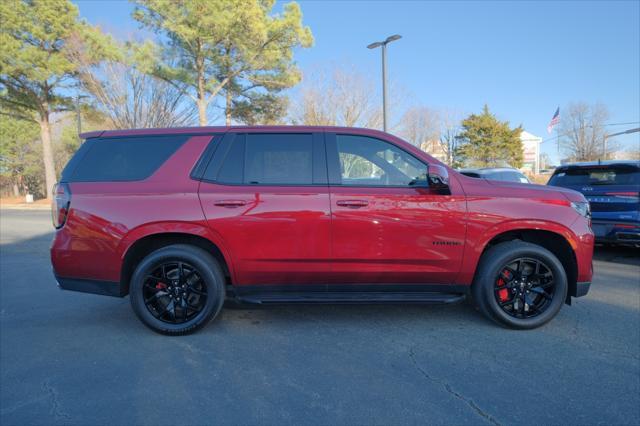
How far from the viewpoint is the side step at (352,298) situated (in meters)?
3.41

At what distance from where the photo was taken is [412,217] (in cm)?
337

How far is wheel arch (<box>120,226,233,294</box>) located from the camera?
133 inches

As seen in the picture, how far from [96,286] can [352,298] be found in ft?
7.61

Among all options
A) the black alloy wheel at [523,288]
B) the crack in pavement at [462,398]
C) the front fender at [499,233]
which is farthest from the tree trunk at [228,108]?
the crack in pavement at [462,398]

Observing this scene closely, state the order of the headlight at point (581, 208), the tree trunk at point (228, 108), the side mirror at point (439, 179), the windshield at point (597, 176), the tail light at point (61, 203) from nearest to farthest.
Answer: the side mirror at point (439, 179) → the tail light at point (61, 203) → the headlight at point (581, 208) → the windshield at point (597, 176) → the tree trunk at point (228, 108)

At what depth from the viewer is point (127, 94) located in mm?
18938

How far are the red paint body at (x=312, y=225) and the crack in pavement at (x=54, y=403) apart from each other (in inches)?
38.3

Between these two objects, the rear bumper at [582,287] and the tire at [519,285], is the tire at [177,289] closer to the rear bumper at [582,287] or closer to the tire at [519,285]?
the tire at [519,285]

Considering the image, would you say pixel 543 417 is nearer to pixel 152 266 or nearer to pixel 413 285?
pixel 413 285

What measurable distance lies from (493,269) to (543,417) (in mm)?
1376

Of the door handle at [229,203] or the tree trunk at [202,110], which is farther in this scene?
the tree trunk at [202,110]

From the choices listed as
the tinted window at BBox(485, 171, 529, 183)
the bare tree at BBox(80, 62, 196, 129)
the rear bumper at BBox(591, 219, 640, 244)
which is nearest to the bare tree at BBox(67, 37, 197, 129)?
the bare tree at BBox(80, 62, 196, 129)

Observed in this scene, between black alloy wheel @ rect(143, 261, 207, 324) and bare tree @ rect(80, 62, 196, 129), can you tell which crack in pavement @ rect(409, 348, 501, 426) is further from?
bare tree @ rect(80, 62, 196, 129)

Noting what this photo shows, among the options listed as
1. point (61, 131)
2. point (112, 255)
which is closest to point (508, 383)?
point (112, 255)
